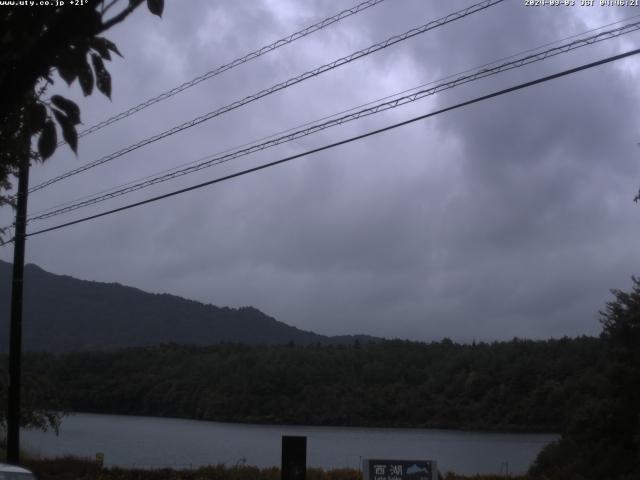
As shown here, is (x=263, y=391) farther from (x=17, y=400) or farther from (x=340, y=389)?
(x=17, y=400)

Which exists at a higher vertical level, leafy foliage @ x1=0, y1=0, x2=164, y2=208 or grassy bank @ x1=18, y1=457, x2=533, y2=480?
leafy foliage @ x1=0, y1=0, x2=164, y2=208

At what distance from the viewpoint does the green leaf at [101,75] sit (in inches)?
161

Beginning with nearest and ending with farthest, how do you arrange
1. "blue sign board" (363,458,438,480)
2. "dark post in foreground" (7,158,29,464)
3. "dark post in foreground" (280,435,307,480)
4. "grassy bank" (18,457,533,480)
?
"blue sign board" (363,458,438,480)
"dark post in foreground" (280,435,307,480)
"dark post in foreground" (7,158,29,464)
"grassy bank" (18,457,533,480)

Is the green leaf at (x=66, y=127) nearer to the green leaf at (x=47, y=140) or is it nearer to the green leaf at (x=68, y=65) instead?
the green leaf at (x=47, y=140)

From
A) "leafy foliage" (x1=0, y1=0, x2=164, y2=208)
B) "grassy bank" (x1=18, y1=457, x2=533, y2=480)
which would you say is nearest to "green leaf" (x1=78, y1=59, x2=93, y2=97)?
"leafy foliage" (x1=0, y1=0, x2=164, y2=208)

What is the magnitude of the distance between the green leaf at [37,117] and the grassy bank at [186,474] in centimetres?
1832

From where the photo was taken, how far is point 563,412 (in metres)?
34.8

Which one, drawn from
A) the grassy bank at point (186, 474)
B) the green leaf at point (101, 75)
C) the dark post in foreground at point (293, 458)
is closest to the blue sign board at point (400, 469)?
the dark post in foreground at point (293, 458)

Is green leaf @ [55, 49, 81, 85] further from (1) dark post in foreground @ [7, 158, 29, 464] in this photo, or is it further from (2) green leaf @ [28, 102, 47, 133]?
(1) dark post in foreground @ [7, 158, 29, 464]

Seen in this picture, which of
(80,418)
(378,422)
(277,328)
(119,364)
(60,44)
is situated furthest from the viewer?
(277,328)

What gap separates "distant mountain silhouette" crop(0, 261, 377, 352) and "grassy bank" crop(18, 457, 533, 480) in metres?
60.6

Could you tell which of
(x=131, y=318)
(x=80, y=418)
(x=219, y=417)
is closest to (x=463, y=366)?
(x=219, y=417)

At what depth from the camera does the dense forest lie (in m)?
36.2

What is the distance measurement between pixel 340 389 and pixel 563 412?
10.5 m
